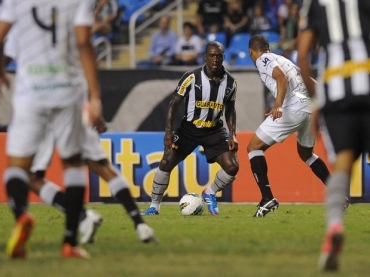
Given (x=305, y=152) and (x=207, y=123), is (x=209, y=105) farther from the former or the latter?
(x=305, y=152)

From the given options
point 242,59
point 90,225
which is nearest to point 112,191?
point 90,225

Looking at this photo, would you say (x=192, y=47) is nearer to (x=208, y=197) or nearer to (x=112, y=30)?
(x=112, y=30)

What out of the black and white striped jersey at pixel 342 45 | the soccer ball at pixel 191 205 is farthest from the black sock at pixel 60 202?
the soccer ball at pixel 191 205

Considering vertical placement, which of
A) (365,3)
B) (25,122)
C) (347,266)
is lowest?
(347,266)

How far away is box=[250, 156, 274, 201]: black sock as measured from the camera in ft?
41.9

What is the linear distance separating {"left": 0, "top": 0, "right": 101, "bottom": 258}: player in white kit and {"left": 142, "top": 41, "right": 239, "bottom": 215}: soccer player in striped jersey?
531cm

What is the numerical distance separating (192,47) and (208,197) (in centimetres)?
832

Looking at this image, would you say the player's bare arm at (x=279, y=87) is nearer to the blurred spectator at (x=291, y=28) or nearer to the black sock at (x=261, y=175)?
the black sock at (x=261, y=175)

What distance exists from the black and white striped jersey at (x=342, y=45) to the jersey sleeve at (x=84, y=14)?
5.46 feet

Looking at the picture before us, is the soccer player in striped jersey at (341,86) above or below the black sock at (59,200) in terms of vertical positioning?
above

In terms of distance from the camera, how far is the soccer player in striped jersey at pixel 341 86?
269 inches

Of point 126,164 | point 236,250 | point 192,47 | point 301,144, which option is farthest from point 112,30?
point 236,250

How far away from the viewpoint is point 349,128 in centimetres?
683

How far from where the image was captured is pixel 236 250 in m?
8.12
